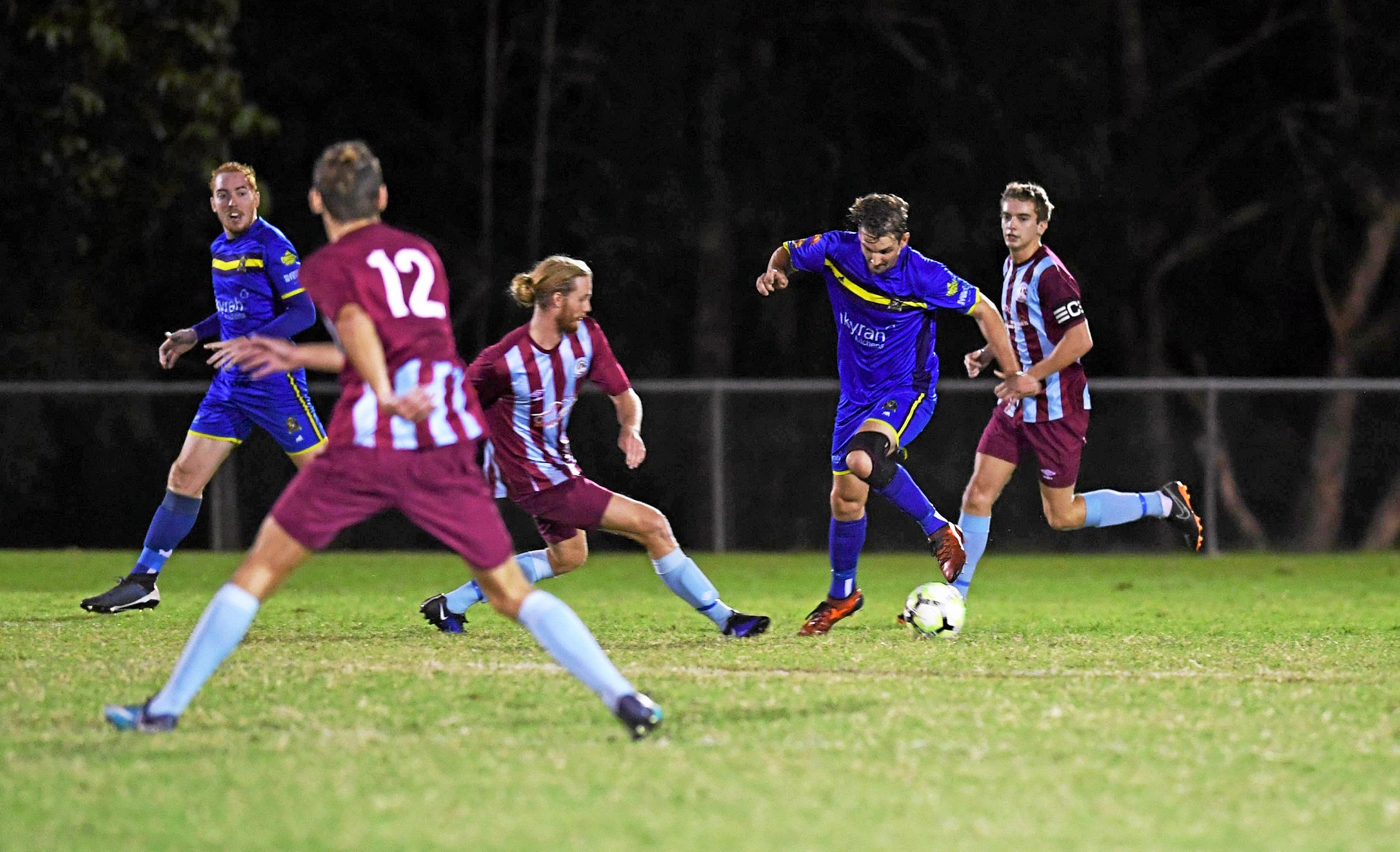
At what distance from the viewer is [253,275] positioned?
9875 mm

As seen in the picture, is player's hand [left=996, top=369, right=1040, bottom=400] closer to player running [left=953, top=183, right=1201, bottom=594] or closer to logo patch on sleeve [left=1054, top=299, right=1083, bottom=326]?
player running [left=953, top=183, right=1201, bottom=594]

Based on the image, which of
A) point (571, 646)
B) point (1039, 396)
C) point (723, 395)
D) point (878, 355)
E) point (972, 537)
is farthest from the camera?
point (723, 395)

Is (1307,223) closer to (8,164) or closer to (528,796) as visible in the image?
(8,164)

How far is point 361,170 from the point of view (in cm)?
604

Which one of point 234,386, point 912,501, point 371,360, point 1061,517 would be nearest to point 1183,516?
point 1061,517

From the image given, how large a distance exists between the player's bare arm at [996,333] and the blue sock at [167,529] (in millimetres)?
4194

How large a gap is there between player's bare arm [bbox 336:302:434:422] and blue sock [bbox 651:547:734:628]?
2.83 metres

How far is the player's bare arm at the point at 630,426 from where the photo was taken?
835 centimetres

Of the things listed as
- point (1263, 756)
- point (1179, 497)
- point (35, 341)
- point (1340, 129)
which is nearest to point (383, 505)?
point (1263, 756)

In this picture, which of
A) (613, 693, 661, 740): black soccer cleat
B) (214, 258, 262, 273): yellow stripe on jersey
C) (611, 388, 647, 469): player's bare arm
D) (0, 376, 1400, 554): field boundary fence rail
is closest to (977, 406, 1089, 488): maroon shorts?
(611, 388, 647, 469): player's bare arm

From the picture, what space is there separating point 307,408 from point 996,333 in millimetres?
3675

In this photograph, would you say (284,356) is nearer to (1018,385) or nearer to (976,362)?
(1018,385)

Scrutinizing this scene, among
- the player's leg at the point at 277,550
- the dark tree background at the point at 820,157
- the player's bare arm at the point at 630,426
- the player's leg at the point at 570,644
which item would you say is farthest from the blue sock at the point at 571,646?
the dark tree background at the point at 820,157

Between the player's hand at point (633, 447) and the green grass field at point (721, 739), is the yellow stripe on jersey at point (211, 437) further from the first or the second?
the player's hand at point (633, 447)
